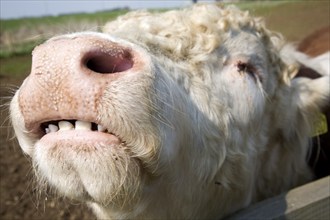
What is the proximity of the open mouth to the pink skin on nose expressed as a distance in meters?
0.04

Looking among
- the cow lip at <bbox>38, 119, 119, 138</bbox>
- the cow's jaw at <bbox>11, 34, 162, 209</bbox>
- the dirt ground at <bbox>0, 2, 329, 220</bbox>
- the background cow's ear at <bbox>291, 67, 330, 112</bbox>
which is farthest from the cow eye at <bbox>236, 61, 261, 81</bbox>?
the dirt ground at <bbox>0, 2, 329, 220</bbox>

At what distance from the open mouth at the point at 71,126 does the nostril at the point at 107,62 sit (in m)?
0.18

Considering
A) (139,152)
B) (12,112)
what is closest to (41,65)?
(12,112)

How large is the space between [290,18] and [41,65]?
9629 millimetres

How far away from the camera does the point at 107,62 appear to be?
1563mm

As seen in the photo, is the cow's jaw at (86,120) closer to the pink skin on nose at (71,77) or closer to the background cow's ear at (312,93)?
the pink skin on nose at (71,77)

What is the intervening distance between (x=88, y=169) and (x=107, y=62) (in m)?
0.36

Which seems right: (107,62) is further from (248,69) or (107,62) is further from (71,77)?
(248,69)

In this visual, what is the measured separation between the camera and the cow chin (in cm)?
150

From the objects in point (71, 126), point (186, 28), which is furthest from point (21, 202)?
point (71, 126)

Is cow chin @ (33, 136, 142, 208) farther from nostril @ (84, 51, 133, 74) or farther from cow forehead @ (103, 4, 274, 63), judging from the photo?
cow forehead @ (103, 4, 274, 63)

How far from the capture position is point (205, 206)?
240 cm

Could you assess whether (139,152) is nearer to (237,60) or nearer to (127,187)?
(127,187)

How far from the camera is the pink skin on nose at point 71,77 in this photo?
1.49 m
